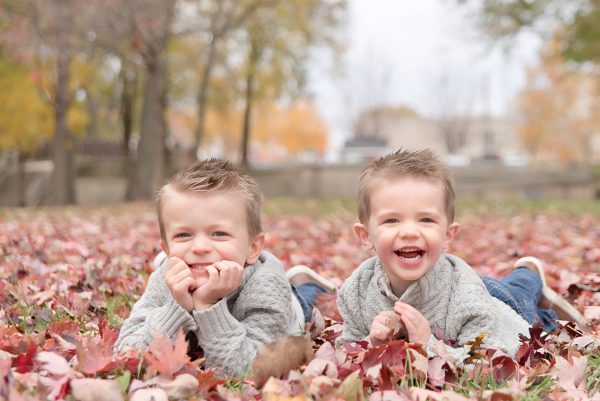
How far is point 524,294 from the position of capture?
3.59 m

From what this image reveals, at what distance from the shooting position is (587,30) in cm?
1838

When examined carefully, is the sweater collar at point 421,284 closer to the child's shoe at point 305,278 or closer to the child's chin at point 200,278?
the child's chin at point 200,278

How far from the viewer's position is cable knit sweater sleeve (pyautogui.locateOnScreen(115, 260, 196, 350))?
2684 mm

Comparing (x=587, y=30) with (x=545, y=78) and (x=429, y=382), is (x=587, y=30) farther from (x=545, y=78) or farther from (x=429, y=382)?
(x=545, y=78)

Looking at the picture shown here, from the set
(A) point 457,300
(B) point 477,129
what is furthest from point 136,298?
(B) point 477,129

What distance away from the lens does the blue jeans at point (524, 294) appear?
340 cm

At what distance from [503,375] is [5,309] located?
2.37 meters

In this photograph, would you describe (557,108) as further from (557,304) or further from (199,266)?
(199,266)

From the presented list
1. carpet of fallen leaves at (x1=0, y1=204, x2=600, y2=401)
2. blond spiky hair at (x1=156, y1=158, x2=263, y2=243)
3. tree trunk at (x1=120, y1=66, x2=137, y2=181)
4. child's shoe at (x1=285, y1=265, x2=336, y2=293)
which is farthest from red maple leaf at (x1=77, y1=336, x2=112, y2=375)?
tree trunk at (x1=120, y1=66, x2=137, y2=181)

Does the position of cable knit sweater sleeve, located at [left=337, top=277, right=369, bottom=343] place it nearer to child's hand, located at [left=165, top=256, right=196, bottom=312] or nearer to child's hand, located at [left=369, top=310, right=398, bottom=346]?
child's hand, located at [left=369, top=310, right=398, bottom=346]

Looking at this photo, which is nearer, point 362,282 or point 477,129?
point 362,282

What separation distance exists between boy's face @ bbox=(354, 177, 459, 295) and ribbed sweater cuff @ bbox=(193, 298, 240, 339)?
634 mm

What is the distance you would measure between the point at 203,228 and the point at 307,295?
1321 millimetres

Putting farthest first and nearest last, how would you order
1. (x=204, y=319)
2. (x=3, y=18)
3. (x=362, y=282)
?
(x=3, y=18) → (x=362, y=282) → (x=204, y=319)
